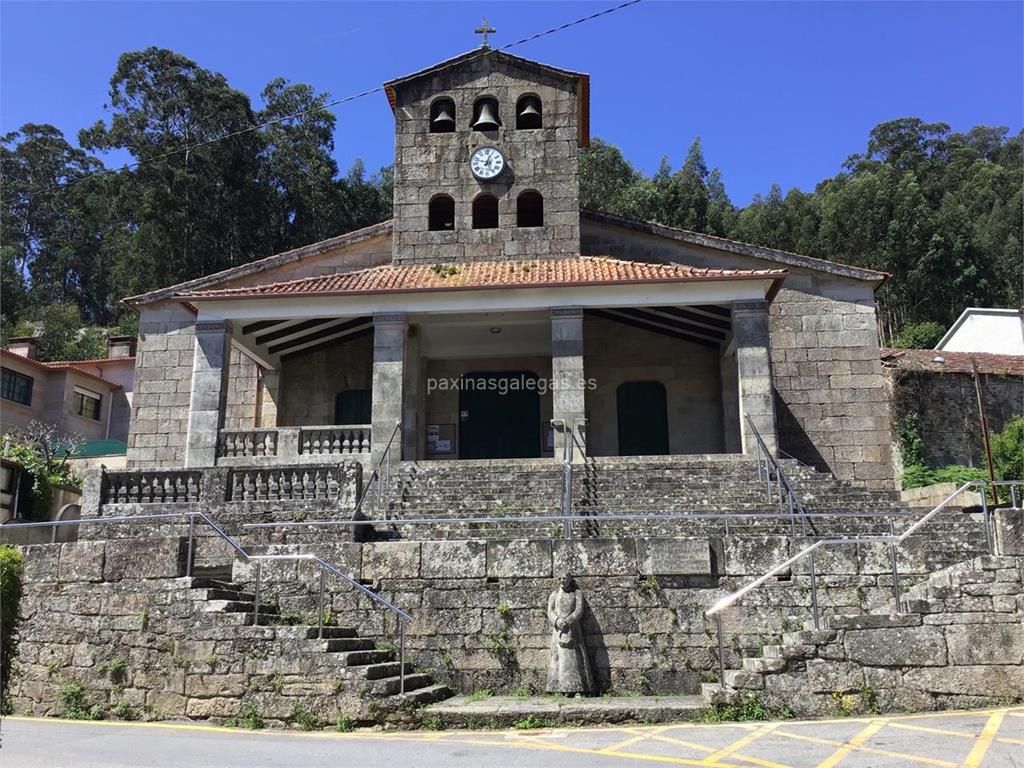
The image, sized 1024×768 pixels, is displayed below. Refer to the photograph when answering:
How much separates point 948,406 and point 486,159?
1410 centimetres

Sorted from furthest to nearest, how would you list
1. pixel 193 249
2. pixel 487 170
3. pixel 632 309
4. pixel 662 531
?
pixel 193 249 < pixel 487 170 < pixel 632 309 < pixel 662 531

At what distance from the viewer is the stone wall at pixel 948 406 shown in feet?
74.4

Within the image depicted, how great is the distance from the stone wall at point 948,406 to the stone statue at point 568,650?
1662 centimetres

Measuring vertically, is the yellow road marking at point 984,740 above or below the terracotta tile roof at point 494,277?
below

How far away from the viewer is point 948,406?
22953 millimetres

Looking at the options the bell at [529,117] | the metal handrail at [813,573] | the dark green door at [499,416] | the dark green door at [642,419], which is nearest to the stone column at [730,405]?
the dark green door at [642,419]

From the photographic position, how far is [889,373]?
A: 23.1 meters

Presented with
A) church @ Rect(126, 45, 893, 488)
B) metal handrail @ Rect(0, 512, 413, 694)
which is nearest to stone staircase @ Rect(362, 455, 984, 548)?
metal handrail @ Rect(0, 512, 413, 694)

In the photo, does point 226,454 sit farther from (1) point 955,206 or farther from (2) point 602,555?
(1) point 955,206

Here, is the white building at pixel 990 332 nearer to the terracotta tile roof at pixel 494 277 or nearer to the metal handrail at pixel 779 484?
the terracotta tile roof at pixel 494 277

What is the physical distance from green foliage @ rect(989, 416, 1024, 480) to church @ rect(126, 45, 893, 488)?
4822 mm

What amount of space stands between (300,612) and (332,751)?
9.48 feet

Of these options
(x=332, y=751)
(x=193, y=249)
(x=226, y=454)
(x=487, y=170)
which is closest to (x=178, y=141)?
(x=193, y=249)

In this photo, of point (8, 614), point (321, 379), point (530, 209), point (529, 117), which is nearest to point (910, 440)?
point (530, 209)
